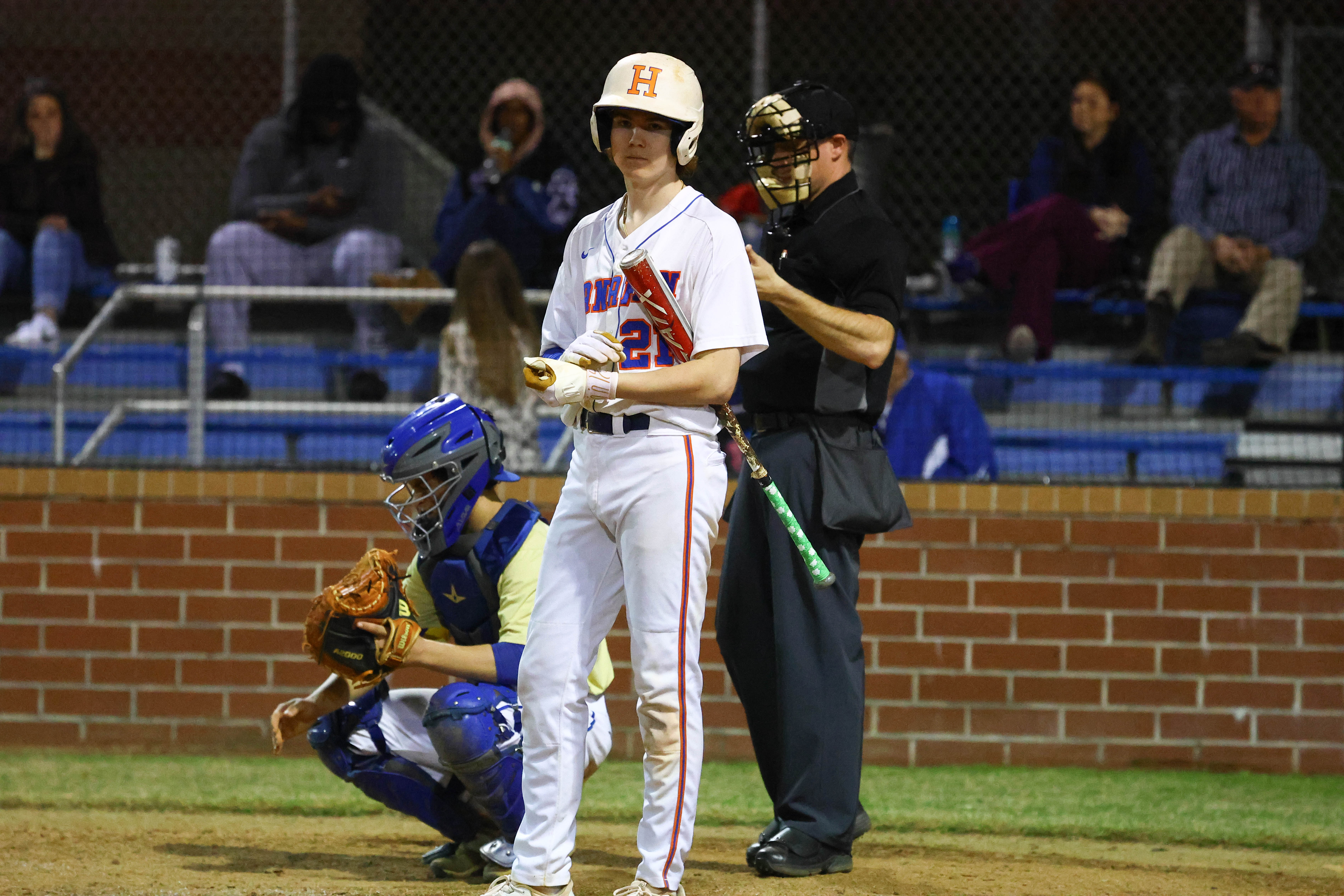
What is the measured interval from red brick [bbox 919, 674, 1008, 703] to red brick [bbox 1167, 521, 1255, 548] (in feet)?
2.79

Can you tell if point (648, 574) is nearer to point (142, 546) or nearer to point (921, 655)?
point (921, 655)

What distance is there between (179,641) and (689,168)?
345 cm

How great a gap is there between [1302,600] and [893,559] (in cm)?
157

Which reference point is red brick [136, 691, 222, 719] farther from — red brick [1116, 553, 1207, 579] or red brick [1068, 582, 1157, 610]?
red brick [1116, 553, 1207, 579]

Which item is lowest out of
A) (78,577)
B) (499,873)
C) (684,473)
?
(499,873)

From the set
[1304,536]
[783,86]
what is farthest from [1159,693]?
[783,86]

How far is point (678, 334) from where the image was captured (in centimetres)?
312

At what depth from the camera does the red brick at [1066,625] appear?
556 centimetres

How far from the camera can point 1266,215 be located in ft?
21.2

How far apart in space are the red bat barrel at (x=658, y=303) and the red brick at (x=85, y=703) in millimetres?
3520

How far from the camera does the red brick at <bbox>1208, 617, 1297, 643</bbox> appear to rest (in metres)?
5.53

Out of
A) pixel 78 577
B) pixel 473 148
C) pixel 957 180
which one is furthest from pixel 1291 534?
pixel 78 577

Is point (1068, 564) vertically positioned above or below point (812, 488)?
below

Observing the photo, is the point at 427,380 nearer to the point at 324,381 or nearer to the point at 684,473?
the point at 324,381
